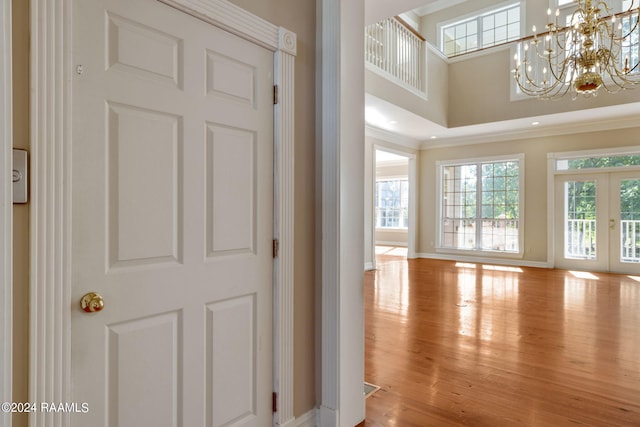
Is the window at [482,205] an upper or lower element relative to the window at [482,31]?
lower

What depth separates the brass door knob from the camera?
1177 millimetres

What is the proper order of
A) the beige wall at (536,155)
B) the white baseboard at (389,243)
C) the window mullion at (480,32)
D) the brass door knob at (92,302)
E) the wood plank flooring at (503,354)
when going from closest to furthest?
the brass door knob at (92,302), the wood plank flooring at (503,354), the beige wall at (536,155), the window mullion at (480,32), the white baseboard at (389,243)

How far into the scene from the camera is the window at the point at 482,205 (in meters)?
8.02

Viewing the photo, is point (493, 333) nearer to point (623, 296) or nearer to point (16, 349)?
point (623, 296)

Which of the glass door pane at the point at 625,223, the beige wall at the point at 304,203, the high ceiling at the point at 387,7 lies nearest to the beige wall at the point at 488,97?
the glass door pane at the point at 625,223

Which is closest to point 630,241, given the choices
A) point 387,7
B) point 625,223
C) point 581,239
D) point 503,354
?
point 625,223

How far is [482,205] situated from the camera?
333 inches

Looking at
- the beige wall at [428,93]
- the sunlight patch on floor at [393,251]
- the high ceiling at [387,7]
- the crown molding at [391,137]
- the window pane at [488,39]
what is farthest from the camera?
the sunlight patch on floor at [393,251]

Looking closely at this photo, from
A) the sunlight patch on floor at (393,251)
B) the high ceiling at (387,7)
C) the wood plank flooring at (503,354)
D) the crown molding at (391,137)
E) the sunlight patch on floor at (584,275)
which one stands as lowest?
the wood plank flooring at (503,354)

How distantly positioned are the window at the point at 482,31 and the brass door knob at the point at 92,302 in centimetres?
894

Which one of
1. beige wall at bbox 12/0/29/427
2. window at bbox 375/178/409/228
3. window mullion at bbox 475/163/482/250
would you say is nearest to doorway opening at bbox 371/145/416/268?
window at bbox 375/178/409/228

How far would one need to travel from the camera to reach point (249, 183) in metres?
1.74

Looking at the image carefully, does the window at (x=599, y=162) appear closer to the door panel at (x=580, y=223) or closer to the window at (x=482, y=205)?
the door panel at (x=580, y=223)

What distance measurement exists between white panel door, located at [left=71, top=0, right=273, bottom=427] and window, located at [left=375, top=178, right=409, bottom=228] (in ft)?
34.8
